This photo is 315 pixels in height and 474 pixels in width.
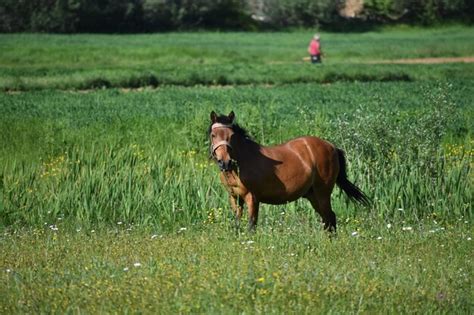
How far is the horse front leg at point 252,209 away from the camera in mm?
11484

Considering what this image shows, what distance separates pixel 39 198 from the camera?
13461 mm

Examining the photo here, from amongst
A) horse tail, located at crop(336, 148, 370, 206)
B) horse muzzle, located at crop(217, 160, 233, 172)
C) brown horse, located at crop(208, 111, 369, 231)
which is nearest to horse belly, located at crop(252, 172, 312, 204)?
brown horse, located at crop(208, 111, 369, 231)

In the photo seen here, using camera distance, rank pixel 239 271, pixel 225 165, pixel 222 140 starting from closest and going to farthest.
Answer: pixel 239 271, pixel 225 165, pixel 222 140

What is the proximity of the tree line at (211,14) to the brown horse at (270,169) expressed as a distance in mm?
63863

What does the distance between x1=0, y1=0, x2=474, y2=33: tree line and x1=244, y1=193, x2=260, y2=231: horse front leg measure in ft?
211

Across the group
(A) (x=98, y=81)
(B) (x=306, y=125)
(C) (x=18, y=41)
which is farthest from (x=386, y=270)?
(C) (x=18, y=41)

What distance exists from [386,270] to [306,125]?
1019 cm

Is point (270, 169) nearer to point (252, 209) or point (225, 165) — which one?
point (252, 209)

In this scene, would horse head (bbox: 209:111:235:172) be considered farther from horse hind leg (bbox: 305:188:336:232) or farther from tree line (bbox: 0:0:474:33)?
tree line (bbox: 0:0:474:33)

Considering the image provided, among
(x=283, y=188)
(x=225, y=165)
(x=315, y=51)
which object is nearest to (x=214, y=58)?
(x=315, y=51)

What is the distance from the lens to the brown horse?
11414 mm

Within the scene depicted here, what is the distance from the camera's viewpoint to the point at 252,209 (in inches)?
453

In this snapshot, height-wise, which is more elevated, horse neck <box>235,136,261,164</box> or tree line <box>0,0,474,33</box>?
horse neck <box>235,136,261,164</box>

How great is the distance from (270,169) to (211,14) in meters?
73.9
